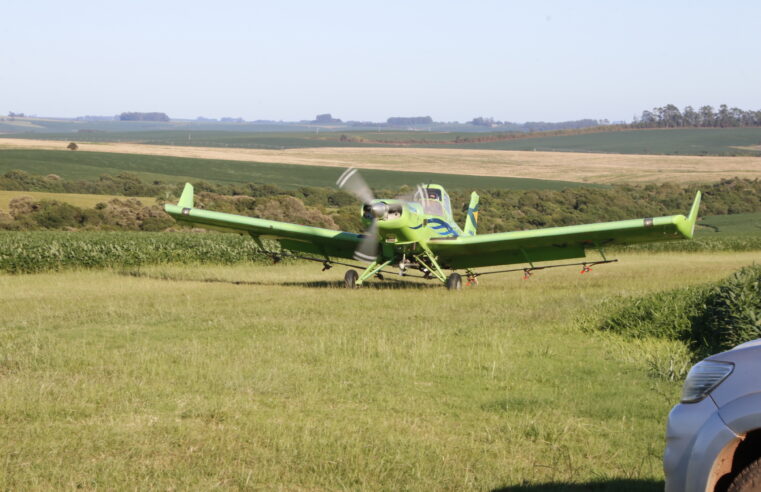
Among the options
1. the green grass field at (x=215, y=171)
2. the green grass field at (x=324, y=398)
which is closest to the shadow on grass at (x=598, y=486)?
the green grass field at (x=324, y=398)

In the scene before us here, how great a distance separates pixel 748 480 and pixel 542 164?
10989 centimetres

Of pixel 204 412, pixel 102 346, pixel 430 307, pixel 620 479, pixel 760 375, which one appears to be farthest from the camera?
pixel 430 307

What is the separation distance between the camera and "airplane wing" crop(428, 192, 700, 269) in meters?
20.0

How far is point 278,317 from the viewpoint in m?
15.4

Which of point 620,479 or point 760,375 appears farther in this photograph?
point 620,479

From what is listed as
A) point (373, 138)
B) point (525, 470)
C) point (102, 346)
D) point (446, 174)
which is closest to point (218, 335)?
point (102, 346)

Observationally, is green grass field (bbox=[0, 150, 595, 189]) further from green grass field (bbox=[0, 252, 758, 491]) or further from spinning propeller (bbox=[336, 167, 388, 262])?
green grass field (bbox=[0, 252, 758, 491])

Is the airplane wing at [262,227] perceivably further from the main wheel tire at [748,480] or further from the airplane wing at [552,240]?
the main wheel tire at [748,480]

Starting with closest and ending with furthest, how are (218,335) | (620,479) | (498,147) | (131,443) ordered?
(620,479)
(131,443)
(218,335)
(498,147)

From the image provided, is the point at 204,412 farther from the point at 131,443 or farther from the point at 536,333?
the point at 536,333

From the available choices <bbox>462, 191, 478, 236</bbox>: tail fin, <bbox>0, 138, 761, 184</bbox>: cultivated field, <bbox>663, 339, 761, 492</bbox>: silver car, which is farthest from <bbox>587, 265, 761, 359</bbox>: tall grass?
<bbox>0, 138, 761, 184</bbox>: cultivated field

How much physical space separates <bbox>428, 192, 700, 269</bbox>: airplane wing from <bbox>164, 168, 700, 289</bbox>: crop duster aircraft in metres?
0.02

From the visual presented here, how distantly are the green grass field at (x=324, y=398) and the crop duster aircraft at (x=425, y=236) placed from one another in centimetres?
400

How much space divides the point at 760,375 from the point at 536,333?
9.15m
